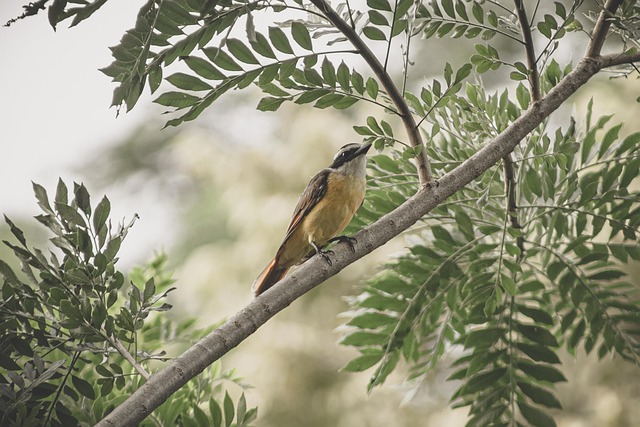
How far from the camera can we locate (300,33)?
1.08m

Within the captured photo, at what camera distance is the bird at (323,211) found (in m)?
1.62

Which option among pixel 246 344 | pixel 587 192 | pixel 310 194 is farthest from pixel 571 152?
pixel 246 344

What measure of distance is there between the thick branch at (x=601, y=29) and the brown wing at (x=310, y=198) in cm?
81

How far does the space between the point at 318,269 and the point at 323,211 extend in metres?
0.67

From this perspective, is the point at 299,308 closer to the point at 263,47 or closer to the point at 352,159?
the point at 352,159

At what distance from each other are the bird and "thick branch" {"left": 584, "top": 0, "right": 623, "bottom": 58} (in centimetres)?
56

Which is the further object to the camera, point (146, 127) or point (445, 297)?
point (146, 127)

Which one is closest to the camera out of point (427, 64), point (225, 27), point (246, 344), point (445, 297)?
point (225, 27)

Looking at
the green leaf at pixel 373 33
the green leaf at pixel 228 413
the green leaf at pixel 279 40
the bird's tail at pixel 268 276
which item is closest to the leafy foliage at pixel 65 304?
the green leaf at pixel 228 413

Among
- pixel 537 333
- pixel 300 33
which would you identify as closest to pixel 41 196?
pixel 300 33

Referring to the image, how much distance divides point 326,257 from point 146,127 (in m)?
10.8

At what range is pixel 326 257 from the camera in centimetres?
107

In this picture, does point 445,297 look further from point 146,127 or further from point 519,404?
point 146,127

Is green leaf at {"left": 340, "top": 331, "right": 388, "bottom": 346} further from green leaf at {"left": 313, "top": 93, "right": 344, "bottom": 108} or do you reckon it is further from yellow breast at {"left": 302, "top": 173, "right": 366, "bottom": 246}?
green leaf at {"left": 313, "top": 93, "right": 344, "bottom": 108}
